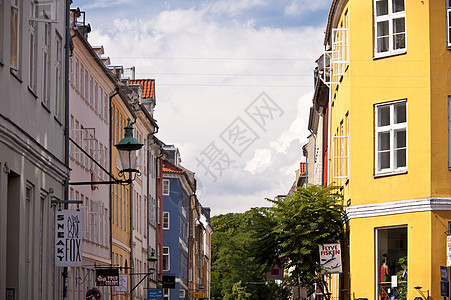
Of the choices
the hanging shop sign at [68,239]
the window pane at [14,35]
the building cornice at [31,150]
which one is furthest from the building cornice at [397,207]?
the window pane at [14,35]

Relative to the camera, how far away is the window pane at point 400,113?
24750mm

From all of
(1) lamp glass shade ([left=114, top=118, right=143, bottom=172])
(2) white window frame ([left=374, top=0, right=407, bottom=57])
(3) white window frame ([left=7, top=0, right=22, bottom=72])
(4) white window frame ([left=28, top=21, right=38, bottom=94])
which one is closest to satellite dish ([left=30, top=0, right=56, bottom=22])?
(4) white window frame ([left=28, top=21, right=38, bottom=94])

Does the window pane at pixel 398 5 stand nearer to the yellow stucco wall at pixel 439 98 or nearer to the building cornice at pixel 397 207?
the yellow stucco wall at pixel 439 98

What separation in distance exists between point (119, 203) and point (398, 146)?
81.5ft

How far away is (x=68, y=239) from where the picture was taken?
1975 centimetres

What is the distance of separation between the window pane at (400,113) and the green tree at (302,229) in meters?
3.87

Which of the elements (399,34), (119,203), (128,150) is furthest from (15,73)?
(119,203)

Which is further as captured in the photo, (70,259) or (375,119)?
(375,119)

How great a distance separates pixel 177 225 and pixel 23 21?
59.4m

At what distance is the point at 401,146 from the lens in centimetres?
2475

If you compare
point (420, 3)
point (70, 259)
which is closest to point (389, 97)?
point (420, 3)

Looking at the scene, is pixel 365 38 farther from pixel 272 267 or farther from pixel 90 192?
pixel 90 192

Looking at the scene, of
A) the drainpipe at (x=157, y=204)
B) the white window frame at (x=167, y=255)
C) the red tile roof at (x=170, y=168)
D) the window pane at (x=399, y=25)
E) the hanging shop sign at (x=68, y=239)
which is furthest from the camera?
the red tile roof at (x=170, y=168)

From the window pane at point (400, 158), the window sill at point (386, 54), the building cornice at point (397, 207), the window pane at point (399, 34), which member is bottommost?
the building cornice at point (397, 207)
